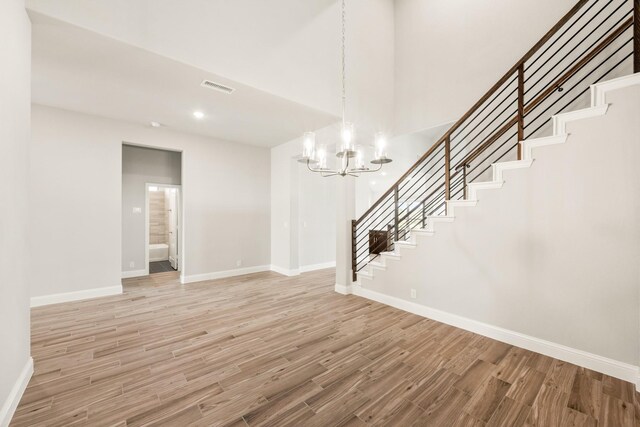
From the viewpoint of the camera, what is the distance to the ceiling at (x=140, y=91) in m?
2.69

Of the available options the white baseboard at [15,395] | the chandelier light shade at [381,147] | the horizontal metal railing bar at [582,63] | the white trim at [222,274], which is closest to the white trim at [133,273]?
the white trim at [222,274]

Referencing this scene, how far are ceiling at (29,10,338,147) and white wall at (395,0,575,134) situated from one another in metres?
1.97

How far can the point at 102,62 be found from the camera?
295 centimetres

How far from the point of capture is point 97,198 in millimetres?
4602

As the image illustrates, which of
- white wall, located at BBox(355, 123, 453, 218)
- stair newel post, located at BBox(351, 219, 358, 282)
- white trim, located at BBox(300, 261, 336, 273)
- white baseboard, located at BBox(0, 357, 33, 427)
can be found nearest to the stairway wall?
stair newel post, located at BBox(351, 219, 358, 282)

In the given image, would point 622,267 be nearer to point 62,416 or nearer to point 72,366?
point 62,416

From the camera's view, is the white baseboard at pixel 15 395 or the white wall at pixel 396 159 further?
the white wall at pixel 396 159

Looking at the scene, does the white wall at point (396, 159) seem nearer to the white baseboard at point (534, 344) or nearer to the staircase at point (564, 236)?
the staircase at point (564, 236)

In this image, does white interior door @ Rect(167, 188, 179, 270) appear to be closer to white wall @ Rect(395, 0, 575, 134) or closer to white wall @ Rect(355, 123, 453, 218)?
white wall @ Rect(355, 123, 453, 218)

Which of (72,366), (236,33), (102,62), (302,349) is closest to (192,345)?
(72,366)

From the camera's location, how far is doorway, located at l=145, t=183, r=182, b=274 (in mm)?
7309

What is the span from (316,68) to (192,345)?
4.16 metres

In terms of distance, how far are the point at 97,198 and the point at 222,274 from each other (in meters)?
2.77

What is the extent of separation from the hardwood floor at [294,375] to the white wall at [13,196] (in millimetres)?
361
